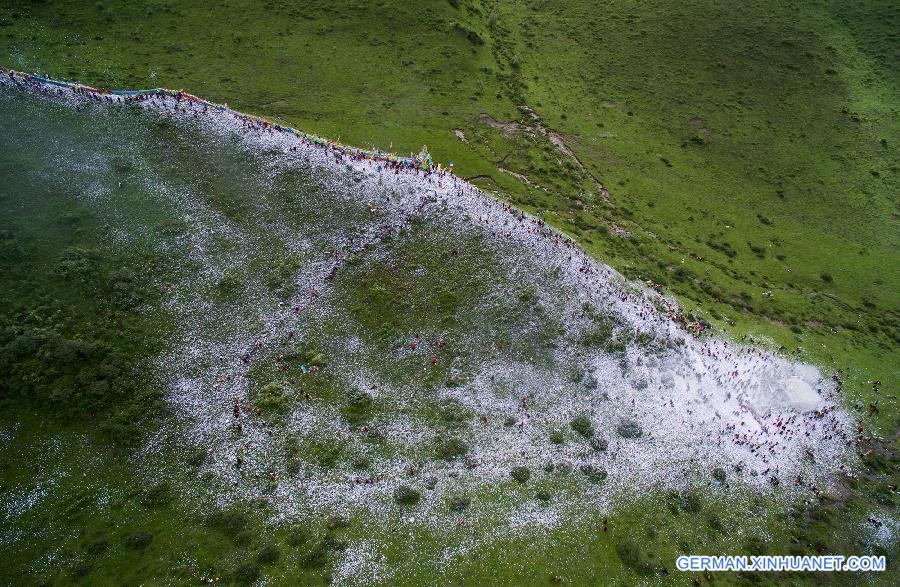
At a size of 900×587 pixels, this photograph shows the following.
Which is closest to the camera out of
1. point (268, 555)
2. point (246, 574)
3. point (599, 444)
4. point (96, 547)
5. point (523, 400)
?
point (246, 574)

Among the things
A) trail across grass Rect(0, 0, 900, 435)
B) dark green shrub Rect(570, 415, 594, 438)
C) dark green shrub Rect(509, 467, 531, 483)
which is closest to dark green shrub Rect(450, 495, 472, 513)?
dark green shrub Rect(509, 467, 531, 483)

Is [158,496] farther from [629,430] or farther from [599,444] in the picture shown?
[629,430]

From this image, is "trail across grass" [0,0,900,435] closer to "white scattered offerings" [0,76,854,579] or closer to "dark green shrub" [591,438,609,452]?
"white scattered offerings" [0,76,854,579]

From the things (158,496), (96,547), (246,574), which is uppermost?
(158,496)

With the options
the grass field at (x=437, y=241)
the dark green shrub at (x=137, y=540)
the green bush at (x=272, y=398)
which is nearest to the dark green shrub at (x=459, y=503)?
the grass field at (x=437, y=241)

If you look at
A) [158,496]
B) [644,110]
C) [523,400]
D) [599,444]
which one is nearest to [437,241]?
[523,400]

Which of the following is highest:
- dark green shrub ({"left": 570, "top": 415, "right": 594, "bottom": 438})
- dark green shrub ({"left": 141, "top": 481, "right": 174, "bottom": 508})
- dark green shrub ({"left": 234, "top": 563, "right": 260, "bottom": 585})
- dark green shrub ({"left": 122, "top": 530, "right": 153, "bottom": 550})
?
dark green shrub ({"left": 570, "top": 415, "right": 594, "bottom": 438})

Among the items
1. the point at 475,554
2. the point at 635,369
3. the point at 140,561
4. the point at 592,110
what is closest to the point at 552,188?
the point at 592,110

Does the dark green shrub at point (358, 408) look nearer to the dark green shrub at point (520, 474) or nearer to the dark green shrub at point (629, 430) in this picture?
the dark green shrub at point (520, 474)
